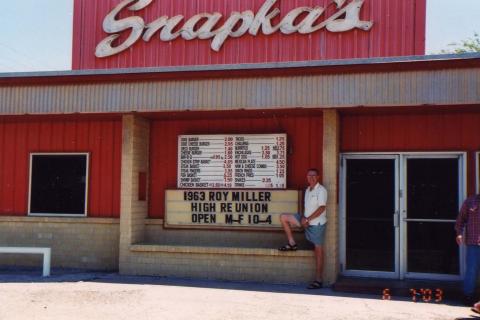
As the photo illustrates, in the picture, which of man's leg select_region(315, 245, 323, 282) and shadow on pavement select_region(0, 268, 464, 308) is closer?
shadow on pavement select_region(0, 268, 464, 308)

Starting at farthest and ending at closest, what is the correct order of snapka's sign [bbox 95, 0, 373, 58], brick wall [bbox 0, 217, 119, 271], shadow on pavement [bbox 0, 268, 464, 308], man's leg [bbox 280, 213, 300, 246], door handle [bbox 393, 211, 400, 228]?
1. snapka's sign [bbox 95, 0, 373, 58]
2. brick wall [bbox 0, 217, 119, 271]
3. door handle [bbox 393, 211, 400, 228]
4. man's leg [bbox 280, 213, 300, 246]
5. shadow on pavement [bbox 0, 268, 464, 308]

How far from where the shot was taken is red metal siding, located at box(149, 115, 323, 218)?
10.9 m

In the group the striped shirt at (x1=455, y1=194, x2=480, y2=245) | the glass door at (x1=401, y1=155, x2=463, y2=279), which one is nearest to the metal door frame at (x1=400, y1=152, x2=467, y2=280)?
the glass door at (x1=401, y1=155, x2=463, y2=279)

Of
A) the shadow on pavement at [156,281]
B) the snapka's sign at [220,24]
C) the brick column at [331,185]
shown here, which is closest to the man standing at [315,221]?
the brick column at [331,185]

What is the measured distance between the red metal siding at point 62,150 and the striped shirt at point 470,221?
21.7 ft

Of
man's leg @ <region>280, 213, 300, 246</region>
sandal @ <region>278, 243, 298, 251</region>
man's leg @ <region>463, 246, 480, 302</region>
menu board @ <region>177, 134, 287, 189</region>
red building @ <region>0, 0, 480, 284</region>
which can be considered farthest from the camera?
menu board @ <region>177, 134, 287, 189</region>

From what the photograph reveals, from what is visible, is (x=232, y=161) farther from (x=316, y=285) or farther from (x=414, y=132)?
(x=414, y=132)

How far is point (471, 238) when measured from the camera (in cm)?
880

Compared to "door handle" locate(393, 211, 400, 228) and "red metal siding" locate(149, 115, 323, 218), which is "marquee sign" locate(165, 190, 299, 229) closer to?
"red metal siding" locate(149, 115, 323, 218)

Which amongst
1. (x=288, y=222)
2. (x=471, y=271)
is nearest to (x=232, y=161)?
(x=288, y=222)

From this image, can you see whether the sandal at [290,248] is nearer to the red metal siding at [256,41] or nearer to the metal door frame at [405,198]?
the metal door frame at [405,198]

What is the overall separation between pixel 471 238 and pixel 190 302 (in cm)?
441

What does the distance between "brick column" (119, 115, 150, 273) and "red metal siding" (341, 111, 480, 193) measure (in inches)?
157

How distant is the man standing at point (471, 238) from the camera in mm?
8648
